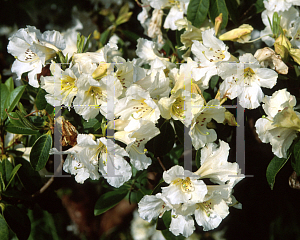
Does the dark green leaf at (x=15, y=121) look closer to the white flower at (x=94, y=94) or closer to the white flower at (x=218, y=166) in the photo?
the white flower at (x=94, y=94)

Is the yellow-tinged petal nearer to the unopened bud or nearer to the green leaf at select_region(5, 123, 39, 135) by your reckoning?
the unopened bud

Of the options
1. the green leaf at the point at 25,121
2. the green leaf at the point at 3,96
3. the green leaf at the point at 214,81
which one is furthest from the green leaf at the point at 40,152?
the green leaf at the point at 214,81

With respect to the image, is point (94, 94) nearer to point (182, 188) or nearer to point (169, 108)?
point (169, 108)

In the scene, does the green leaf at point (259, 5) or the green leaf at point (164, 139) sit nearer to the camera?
the green leaf at point (164, 139)

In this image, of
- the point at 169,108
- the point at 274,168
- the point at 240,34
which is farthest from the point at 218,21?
the point at 274,168

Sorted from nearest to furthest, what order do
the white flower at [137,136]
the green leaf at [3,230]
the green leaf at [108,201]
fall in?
the white flower at [137,136], the green leaf at [3,230], the green leaf at [108,201]

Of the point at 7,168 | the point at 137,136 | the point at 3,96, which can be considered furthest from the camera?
the point at 3,96

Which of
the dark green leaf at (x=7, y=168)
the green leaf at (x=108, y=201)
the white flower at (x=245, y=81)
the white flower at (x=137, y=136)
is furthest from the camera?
the green leaf at (x=108, y=201)
